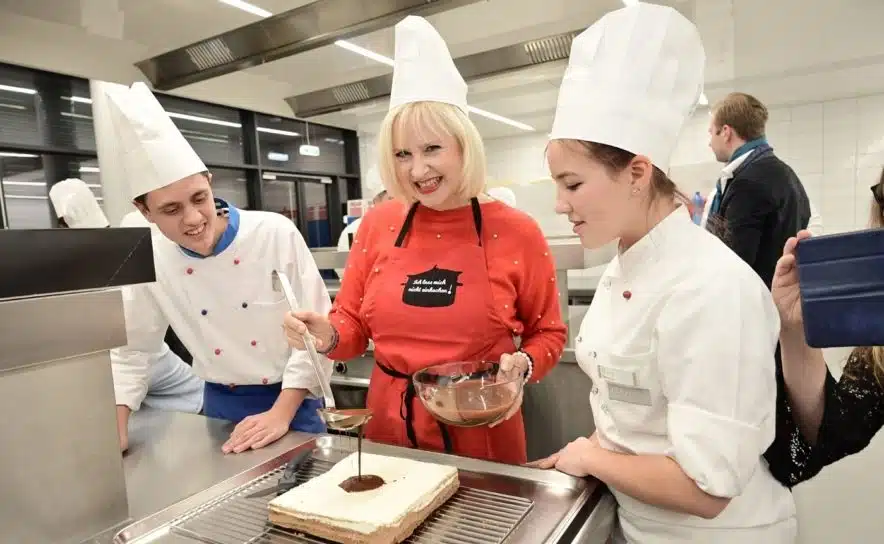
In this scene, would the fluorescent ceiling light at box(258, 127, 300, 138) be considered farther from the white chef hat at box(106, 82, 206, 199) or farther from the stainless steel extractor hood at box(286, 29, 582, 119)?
the white chef hat at box(106, 82, 206, 199)

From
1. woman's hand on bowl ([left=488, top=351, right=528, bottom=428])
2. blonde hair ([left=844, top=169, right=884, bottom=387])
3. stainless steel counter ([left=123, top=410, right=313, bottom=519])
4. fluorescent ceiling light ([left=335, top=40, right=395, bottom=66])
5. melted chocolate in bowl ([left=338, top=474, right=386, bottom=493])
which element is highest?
fluorescent ceiling light ([left=335, top=40, right=395, bottom=66])

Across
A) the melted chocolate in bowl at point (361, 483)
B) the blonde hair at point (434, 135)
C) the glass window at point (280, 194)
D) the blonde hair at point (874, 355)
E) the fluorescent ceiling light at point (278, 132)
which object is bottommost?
the melted chocolate in bowl at point (361, 483)

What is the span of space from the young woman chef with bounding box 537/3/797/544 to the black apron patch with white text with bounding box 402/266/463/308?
1.23 ft

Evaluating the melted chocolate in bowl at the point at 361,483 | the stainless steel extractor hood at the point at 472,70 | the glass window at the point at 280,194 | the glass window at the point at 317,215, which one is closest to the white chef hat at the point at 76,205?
the stainless steel extractor hood at the point at 472,70

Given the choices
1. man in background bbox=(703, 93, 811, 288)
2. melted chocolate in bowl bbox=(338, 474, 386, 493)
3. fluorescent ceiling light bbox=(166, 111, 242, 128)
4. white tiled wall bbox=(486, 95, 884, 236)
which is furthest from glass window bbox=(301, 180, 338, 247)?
melted chocolate in bowl bbox=(338, 474, 386, 493)

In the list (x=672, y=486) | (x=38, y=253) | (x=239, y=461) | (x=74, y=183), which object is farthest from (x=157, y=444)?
(x=74, y=183)

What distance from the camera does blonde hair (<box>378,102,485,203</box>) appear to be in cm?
124

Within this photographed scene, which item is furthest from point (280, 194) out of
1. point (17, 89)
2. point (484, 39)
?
point (484, 39)

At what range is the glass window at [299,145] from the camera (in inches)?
273

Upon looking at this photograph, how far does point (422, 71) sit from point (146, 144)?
713 mm

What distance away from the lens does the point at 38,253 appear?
2.47 feet

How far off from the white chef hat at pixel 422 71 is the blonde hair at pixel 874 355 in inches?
32.9

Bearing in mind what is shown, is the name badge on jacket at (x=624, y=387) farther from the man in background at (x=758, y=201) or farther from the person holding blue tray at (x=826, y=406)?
the man in background at (x=758, y=201)

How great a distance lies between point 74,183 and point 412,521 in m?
4.31
